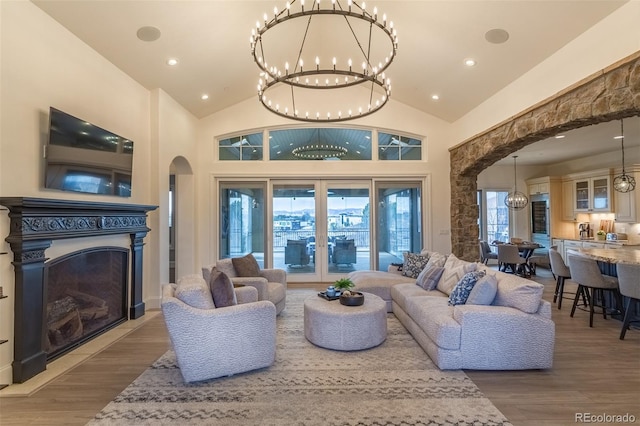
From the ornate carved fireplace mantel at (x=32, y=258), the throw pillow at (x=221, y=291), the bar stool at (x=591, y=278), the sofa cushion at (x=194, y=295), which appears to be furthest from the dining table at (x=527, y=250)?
the ornate carved fireplace mantel at (x=32, y=258)

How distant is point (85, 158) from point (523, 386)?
15.8ft

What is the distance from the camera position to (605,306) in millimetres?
4613

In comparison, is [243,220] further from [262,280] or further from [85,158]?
[85,158]

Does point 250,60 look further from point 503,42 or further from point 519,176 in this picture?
point 519,176

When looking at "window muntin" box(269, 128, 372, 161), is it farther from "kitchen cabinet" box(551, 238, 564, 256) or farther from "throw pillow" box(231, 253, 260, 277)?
"kitchen cabinet" box(551, 238, 564, 256)

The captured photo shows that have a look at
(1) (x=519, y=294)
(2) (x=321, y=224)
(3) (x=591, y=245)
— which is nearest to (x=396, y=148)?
(2) (x=321, y=224)

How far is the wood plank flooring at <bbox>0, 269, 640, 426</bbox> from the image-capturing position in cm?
238

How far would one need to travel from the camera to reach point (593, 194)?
800 cm

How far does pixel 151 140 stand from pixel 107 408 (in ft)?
12.5

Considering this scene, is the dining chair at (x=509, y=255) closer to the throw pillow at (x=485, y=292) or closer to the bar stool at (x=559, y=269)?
the bar stool at (x=559, y=269)

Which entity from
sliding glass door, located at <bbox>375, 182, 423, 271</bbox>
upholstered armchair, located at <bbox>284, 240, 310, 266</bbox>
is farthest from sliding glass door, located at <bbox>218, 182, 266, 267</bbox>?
sliding glass door, located at <bbox>375, 182, 423, 271</bbox>

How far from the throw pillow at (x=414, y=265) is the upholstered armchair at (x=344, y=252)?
193 cm

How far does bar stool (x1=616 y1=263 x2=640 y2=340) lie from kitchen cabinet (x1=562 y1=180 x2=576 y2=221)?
585 cm

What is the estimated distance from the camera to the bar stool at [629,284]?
368cm
